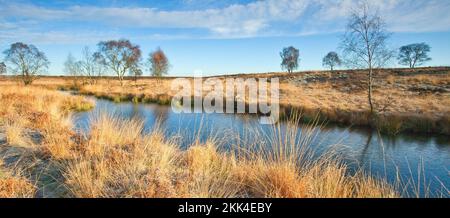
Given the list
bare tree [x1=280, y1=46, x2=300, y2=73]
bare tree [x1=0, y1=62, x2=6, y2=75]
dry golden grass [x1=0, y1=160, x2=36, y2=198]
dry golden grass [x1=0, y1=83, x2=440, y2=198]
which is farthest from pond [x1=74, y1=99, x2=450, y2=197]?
bare tree [x1=280, y1=46, x2=300, y2=73]

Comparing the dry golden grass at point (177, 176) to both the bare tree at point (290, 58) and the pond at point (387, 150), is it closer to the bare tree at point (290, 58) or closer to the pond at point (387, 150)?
the pond at point (387, 150)

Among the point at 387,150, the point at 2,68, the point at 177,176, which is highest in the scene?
the point at 2,68

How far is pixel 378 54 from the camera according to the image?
1243cm

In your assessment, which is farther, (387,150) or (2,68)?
(2,68)

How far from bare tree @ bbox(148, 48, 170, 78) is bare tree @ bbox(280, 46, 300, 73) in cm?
2801

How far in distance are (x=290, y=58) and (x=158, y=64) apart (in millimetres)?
30400

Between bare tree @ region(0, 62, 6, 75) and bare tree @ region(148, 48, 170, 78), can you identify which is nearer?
bare tree @ region(0, 62, 6, 75)

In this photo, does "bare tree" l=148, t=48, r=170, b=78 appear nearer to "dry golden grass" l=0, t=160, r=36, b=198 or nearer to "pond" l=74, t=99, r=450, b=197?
"pond" l=74, t=99, r=450, b=197

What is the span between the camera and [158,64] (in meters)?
35.0

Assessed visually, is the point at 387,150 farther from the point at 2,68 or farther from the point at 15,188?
the point at 2,68

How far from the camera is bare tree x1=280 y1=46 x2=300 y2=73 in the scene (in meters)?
54.3

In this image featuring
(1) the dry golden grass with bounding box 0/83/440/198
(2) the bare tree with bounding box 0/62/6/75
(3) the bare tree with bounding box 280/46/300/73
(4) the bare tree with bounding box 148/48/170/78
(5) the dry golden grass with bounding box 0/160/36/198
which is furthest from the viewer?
(3) the bare tree with bounding box 280/46/300/73

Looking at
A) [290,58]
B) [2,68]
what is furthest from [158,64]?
[290,58]

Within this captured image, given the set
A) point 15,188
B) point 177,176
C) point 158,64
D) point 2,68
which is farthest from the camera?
point 158,64
